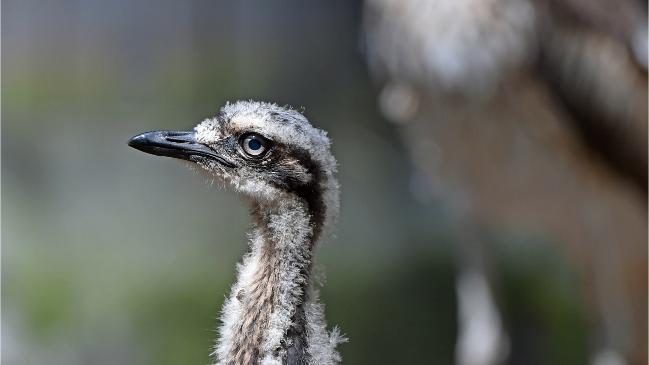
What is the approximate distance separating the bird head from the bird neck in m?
0.03

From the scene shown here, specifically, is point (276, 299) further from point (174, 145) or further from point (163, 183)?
point (163, 183)

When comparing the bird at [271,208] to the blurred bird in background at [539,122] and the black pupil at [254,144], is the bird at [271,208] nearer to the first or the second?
the black pupil at [254,144]

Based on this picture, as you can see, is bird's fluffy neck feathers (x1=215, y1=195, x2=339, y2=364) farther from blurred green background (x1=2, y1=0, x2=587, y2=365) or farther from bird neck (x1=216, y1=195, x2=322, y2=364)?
blurred green background (x1=2, y1=0, x2=587, y2=365)

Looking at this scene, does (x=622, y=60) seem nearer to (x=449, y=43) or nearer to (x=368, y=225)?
(x=449, y=43)

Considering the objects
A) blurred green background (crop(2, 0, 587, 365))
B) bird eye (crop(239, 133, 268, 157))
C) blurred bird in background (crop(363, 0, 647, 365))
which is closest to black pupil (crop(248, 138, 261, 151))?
bird eye (crop(239, 133, 268, 157))

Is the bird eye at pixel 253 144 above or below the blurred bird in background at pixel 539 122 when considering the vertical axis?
below

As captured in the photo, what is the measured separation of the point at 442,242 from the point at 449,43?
175cm

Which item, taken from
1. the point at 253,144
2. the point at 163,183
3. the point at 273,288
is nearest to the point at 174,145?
the point at 253,144

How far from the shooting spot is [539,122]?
335cm

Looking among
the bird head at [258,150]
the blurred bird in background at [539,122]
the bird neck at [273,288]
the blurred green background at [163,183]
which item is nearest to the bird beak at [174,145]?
the bird head at [258,150]

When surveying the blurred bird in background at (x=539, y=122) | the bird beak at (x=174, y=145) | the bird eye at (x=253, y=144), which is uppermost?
the blurred bird in background at (x=539, y=122)

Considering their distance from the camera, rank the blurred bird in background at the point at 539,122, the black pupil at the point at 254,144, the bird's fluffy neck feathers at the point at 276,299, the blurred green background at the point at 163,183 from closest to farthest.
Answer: the bird's fluffy neck feathers at the point at 276,299 → the black pupil at the point at 254,144 → the blurred bird in background at the point at 539,122 → the blurred green background at the point at 163,183

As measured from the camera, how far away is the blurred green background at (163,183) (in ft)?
13.8

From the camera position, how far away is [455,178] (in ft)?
12.3
